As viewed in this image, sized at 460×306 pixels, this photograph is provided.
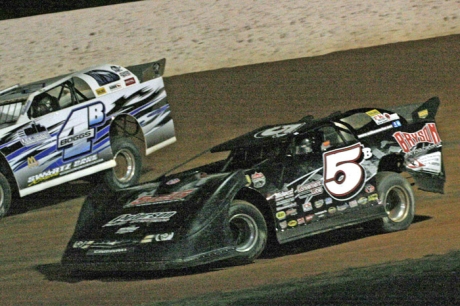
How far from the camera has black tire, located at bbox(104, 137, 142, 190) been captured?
1252cm

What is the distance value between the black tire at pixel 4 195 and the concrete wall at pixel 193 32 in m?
7.08

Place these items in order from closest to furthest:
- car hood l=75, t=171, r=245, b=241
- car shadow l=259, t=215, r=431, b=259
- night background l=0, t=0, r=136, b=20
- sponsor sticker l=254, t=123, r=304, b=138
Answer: car hood l=75, t=171, r=245, b=241
car shadow l=259, t=215, r=431, b=259
sponsor sticker l=254, t=123, r=304, b=138
night background l=0, t=0, r=136, b=20

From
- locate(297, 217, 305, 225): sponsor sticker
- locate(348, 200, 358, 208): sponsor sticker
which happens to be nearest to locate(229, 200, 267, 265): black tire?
locate(297, 217, 305, 225): sponsor sticker

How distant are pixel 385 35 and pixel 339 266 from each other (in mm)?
12239

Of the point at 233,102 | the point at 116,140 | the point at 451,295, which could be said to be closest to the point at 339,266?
the point at 451,295

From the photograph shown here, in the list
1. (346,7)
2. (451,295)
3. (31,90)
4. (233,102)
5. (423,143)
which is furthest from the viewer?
(346,7)

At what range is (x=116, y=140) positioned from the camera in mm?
12492

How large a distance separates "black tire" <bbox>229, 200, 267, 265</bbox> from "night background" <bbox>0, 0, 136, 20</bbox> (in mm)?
12481

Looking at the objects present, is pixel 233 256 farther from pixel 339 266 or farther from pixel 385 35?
pixel 385 35

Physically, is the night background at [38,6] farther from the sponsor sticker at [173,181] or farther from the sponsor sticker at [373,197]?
the sponsor sticker at [373,197]

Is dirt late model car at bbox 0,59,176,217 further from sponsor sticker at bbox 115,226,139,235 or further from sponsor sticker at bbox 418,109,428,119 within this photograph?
sponsor sticker at bbox 418,109,428,119

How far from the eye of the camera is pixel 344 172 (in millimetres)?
8844

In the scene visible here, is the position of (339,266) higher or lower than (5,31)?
lower

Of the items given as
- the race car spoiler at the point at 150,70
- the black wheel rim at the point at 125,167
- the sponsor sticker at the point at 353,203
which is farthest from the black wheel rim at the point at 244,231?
the race car spoiler at the point at 150,70
